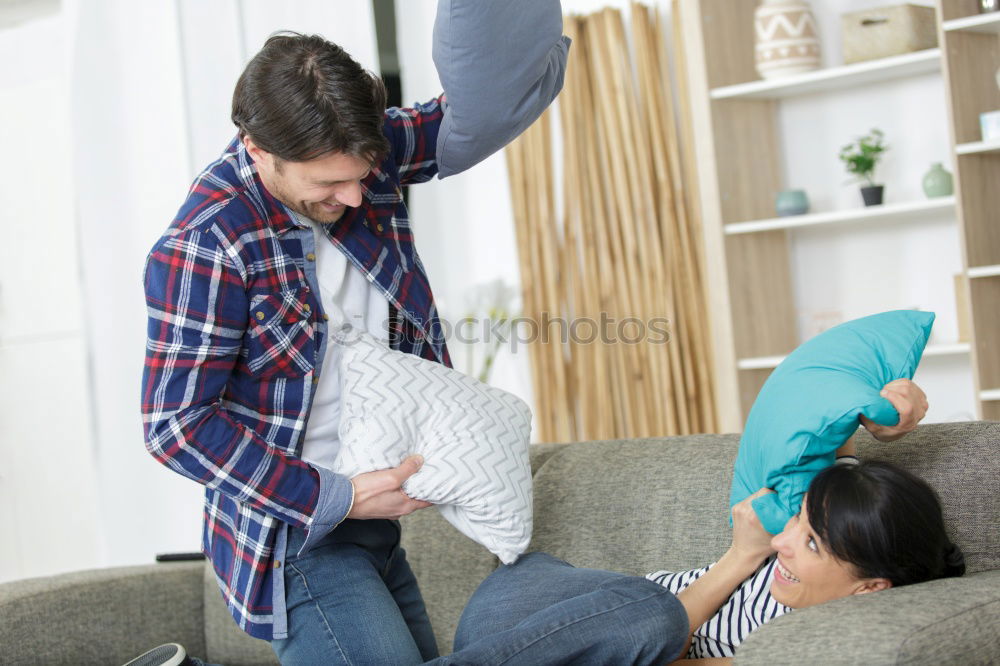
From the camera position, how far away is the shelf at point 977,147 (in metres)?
3.02

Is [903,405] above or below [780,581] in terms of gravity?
above

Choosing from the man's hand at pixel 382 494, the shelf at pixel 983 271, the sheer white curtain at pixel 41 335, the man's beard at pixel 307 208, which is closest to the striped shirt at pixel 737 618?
the man's hand at pixel 382 494

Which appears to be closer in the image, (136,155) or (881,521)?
(881,521)

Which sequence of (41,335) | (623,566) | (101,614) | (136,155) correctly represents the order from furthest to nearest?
(41,335), (136,155), (101,614), (623,566)

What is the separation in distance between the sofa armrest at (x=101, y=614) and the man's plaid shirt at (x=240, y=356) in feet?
1.93

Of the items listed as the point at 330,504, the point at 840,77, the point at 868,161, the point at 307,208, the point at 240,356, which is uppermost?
the point at 840,77

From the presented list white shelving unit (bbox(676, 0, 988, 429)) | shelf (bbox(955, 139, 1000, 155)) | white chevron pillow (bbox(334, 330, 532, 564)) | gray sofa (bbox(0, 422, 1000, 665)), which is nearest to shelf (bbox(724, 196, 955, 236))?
white shelving unit (bbox(676, 0, 988, 429))

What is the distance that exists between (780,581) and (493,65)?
2.83 ft

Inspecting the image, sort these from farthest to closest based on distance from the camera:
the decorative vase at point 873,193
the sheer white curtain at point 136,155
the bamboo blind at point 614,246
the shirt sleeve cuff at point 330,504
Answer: the bamboo blind at point 614,246, the sheer white curtain at point 136,155, the decorative vase at point 873,193, the shirt sleeve cuff at point 330,504

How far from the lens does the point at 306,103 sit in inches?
58.7

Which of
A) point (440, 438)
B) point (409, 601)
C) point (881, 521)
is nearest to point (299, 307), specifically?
point (440, 438)

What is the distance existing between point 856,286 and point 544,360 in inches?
44.7

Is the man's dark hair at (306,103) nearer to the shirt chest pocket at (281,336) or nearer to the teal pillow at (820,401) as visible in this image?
the shirt chest pocket at (281,336)

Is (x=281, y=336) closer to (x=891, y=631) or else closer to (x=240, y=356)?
(x=240, y=356)
